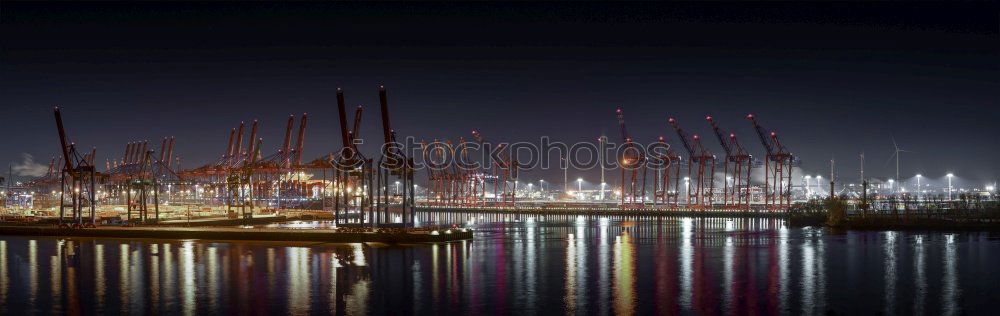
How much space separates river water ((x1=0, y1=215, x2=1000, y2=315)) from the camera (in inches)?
724

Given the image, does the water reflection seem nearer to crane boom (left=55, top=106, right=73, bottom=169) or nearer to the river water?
the river water

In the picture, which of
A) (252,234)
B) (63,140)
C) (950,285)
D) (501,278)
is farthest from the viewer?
(63,140)

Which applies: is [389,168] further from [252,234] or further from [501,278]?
[501,278]

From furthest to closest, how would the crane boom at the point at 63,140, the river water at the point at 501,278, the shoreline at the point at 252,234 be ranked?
1. the crane boom at the point at 63,140
2. the shoreline at the point at 252,234
3. the river water at the point at 501,278

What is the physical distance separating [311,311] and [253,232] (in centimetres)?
2125

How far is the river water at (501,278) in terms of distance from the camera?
724 inches

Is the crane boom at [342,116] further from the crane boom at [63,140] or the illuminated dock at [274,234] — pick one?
the crane boom at [63,140]

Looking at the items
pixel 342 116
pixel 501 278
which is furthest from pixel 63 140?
pixel 501 278

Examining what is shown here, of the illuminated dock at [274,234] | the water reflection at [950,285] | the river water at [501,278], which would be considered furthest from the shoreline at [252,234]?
the water reflection at [950,285]

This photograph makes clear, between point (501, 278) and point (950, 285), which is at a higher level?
point (501, 278)

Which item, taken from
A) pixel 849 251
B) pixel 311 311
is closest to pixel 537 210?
pixel 849 251

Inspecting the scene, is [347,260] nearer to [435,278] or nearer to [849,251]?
[435,278]

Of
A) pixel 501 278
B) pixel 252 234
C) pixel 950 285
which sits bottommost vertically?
pixel 950 285

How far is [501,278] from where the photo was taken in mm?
23297
